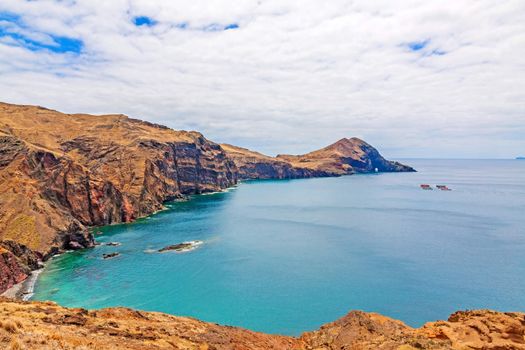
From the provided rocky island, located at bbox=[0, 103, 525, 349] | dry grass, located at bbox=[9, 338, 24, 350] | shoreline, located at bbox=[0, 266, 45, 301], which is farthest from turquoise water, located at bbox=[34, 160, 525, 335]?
dry grass, located at bbox=[9, 338, 24, 350]

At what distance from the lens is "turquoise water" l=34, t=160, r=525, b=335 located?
184 ft

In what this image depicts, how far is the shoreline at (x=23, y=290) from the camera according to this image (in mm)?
56619

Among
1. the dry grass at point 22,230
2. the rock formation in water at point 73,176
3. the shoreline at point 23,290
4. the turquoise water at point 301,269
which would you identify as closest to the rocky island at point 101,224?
the dry grass at point 22,230

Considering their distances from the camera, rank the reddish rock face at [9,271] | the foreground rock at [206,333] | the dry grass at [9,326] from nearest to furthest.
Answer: the dry grass at [9,326], the foreground rock at [206,333], the reddish rock face at [9,271]

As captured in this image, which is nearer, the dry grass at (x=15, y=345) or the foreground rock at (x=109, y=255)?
the dry grass at (x=15, y=345)

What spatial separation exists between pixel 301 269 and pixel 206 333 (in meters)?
41.6

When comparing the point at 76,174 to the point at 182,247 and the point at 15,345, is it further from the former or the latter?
the point at 15,345

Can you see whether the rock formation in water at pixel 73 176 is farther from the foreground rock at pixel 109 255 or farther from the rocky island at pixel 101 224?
the foreground rock at pixel 109 255

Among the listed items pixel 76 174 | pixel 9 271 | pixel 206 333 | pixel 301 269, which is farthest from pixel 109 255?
pixel 206 333

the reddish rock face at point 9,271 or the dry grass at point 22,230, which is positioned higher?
the dry grass at point 22,230

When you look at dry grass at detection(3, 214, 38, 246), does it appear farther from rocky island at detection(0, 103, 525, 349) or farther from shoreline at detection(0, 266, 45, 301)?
shoreline at detection(0, 266, 45, 301)

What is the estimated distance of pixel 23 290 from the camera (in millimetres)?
59625

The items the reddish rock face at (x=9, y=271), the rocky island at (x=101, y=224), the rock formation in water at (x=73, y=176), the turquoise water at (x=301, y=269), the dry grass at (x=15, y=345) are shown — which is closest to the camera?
the dry grass at (x=15, y=345)

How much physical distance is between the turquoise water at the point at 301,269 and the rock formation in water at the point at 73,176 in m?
6.36
